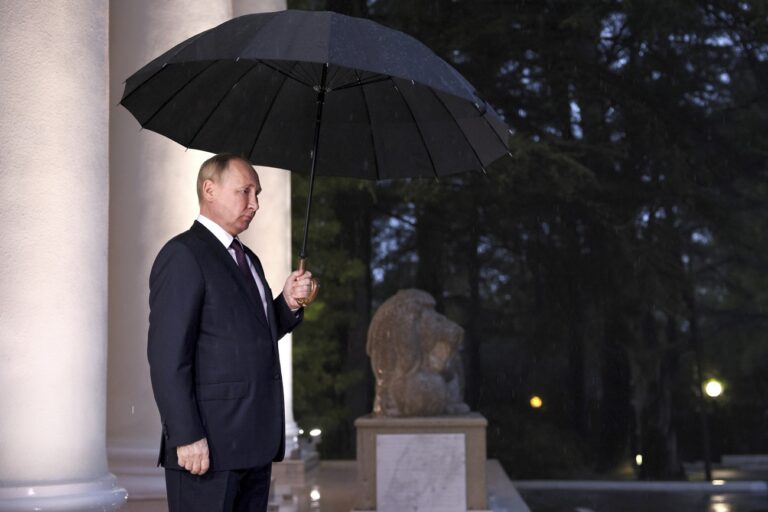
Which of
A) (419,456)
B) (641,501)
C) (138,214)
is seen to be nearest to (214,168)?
(138,214)

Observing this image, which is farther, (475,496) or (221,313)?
(475,496)

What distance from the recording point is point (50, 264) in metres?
7.04

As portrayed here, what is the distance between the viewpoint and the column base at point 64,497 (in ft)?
22.2

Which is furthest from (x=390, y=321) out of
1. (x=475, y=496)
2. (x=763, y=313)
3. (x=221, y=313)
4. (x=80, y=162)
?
(x=763, y=313)

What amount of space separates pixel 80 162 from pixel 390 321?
7.86m

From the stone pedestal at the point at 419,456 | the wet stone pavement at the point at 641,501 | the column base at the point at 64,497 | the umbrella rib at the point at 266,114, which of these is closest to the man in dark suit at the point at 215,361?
the umbrella rib at the point at 266,114

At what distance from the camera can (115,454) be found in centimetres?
1089

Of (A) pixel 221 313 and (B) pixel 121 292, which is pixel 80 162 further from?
(B) pixel 121 292

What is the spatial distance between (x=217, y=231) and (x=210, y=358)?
616 mm

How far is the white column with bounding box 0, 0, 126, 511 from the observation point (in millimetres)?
6867

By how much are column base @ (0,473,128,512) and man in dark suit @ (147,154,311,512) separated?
194 cm

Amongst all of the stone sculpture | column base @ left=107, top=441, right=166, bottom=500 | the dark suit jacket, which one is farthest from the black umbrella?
the stone sculpture

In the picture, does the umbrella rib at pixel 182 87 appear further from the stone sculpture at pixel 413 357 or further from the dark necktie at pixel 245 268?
the stone sculpture at pixel 413 357

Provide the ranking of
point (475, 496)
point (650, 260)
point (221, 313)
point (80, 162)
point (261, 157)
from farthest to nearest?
point (650, 260), point (475, 496), point (80, 162), point (261, 157), point (221, 313)
